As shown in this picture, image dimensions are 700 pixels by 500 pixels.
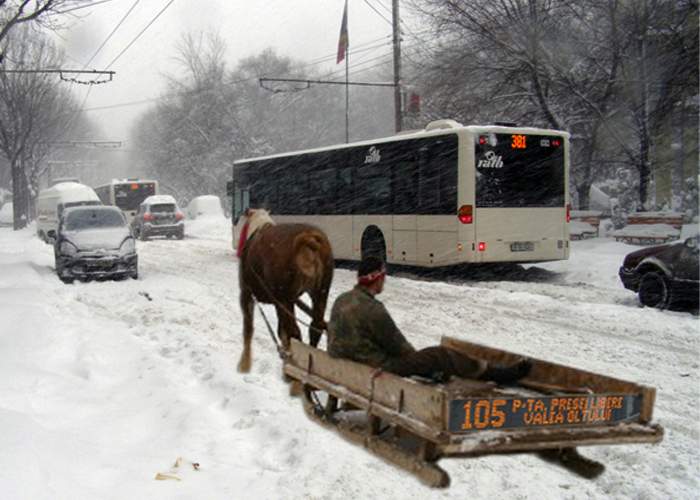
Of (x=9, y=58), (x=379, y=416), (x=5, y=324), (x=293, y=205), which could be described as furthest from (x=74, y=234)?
(x=9, y=58)

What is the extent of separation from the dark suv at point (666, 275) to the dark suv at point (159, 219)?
2809cm

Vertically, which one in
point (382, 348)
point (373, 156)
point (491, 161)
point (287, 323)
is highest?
point (373, 156)

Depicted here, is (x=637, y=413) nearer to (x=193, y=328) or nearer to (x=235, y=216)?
(x=193, y=328)

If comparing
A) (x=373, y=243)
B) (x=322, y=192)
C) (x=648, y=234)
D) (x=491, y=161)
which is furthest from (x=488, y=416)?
(x=648, y=234)

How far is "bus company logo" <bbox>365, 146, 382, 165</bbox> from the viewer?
18.7 m

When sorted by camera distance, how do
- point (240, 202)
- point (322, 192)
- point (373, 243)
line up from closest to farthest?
point (373, 243), point (322, 192), point (240, 202)

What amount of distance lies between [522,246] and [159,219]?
2458 centimetres

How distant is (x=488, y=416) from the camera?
4766 millimetres

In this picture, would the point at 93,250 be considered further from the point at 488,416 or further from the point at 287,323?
the point at 488,416

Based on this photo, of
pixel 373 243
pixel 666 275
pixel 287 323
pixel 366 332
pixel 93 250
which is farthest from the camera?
pixel 373 243

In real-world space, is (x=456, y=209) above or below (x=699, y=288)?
above

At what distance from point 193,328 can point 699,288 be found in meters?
7.88

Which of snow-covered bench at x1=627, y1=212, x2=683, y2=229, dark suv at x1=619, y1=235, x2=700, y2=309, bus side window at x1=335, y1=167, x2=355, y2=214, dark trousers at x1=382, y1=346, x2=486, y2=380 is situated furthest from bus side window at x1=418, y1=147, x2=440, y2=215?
dark trousers at x1=382, y1=346, x2=486, y2=380

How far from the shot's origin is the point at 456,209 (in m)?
16.4
